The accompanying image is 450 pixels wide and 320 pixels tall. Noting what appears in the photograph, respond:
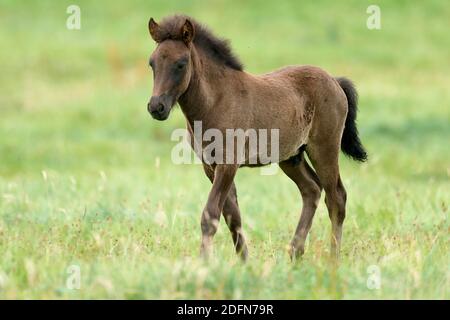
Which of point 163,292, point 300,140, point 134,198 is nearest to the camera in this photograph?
point 163,292

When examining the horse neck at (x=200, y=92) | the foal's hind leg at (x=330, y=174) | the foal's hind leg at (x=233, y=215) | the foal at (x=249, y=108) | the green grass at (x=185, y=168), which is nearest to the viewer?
the green grass at (x=185, y=168)

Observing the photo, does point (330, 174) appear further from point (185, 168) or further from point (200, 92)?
point (185, 168)

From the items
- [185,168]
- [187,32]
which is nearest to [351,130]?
[187,32]

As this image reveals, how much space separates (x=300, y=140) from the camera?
8.09 m

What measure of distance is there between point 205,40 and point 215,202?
1466 millimetres

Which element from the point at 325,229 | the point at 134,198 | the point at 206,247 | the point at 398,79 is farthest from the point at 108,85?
the point at 206,247

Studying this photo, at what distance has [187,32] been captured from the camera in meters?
7.02

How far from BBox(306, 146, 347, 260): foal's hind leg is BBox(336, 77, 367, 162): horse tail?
525 millimetres

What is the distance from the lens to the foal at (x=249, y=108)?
697 centimetres

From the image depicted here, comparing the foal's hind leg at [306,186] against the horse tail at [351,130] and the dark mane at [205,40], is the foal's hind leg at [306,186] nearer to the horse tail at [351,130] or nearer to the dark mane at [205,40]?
the horse tail at [351,130]

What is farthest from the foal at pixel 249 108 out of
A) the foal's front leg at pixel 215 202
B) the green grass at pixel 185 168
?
the green grass at pixel 185 168
